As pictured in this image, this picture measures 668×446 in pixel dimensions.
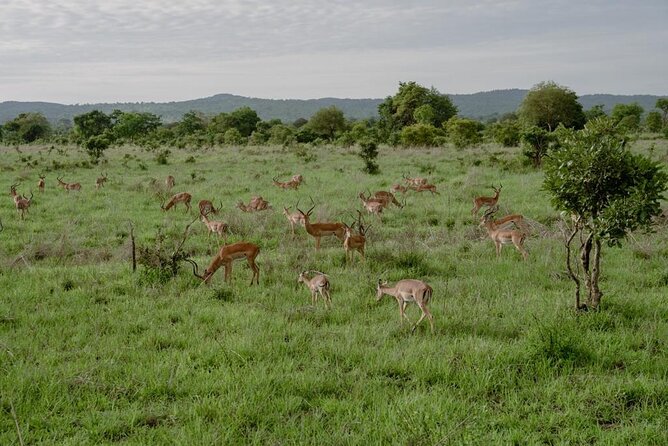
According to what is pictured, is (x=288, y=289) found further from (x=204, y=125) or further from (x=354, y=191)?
(x=204, y=125)

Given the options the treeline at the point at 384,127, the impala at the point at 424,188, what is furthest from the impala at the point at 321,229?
the treeline at the point at 384,127

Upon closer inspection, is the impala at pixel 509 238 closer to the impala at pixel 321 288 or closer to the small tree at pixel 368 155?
the impala at pixel 321 288

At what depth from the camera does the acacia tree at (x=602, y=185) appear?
6.92m

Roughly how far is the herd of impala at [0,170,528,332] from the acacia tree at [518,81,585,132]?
3280cm

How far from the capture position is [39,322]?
7.18 meters

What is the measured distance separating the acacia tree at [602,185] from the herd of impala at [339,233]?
214 cm

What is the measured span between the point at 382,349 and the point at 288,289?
2.74 m

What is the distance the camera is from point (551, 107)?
47406mm

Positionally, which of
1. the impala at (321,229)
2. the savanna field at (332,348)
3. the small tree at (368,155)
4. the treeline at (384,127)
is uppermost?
the treeline at (384,127)

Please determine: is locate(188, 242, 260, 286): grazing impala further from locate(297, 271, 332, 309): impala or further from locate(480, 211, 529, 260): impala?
locate(480, 211, 529, 260): impala

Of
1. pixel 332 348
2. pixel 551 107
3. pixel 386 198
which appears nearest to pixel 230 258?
pixel 332 348

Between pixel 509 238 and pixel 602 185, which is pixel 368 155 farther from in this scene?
pixel 602 185

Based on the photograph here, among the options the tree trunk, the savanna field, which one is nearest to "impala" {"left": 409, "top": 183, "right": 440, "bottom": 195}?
the savanna field

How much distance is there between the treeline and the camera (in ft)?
137
